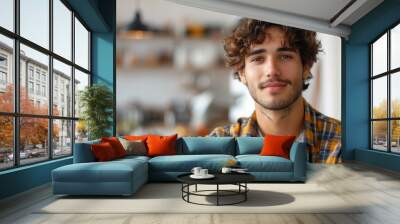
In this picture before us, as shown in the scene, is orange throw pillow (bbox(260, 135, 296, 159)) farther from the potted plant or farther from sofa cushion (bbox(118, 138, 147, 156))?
the potted plant

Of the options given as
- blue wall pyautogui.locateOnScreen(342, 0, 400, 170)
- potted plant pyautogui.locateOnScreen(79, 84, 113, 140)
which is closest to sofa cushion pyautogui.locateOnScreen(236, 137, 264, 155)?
potted plant pyautogui.locateOnScreen(79, 84, 113, 140)

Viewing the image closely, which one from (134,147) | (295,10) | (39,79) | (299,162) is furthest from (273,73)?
(39,79)

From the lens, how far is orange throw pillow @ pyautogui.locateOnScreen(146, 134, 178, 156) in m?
6.86

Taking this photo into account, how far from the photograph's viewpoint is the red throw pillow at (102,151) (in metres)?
5.78

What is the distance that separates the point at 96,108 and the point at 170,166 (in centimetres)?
280

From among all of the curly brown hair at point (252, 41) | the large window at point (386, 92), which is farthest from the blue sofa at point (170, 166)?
the large window at point (386, 92)

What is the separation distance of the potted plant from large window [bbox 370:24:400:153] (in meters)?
6.03

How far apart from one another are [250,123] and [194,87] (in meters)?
1.49

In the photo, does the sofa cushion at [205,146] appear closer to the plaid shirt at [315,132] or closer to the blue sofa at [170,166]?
the blue sofa at [170,166]

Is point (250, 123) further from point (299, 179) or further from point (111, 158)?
point (111, 158)

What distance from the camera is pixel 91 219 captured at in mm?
3922

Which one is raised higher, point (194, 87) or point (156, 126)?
point (194, 87)

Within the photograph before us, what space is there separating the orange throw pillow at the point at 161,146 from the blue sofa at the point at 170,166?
166 millimetres

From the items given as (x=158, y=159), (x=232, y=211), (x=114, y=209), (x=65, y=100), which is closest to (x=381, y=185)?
(x=232, y=211)
